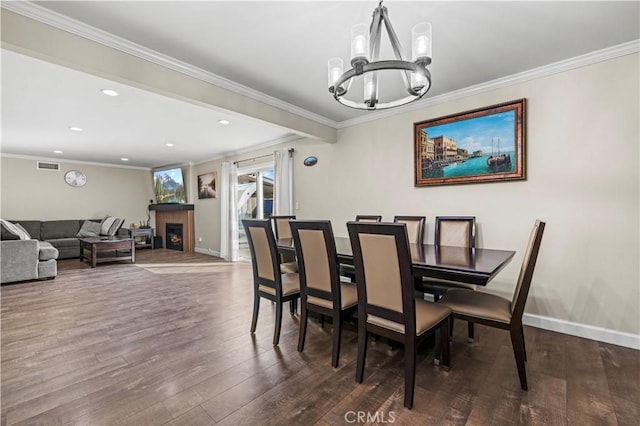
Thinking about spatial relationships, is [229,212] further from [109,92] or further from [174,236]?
[109,92]

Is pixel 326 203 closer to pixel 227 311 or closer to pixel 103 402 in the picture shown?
pixel 227 311

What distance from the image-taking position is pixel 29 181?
6793 millimetres

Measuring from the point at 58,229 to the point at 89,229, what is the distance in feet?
2.01

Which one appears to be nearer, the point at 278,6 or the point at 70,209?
the point at 278,6

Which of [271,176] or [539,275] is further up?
[271,176]

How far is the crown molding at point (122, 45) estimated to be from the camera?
182cm

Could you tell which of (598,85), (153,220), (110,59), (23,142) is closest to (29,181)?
(23,142)

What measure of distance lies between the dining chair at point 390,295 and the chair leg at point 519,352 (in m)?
0.37

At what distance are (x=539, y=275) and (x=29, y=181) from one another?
392 inches

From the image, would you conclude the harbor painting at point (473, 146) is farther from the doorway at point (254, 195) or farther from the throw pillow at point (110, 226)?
the throw pillow at point (110, 226)

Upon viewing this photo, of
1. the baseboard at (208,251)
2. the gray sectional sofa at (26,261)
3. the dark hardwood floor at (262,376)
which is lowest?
the dark hardwood floor at (262,376)

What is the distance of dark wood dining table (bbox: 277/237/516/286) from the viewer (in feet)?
5.27

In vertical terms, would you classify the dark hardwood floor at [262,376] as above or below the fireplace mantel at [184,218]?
below

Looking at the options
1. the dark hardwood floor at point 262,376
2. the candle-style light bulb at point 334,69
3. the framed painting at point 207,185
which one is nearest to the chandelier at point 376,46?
the candle-style light bulb at point 334,69
